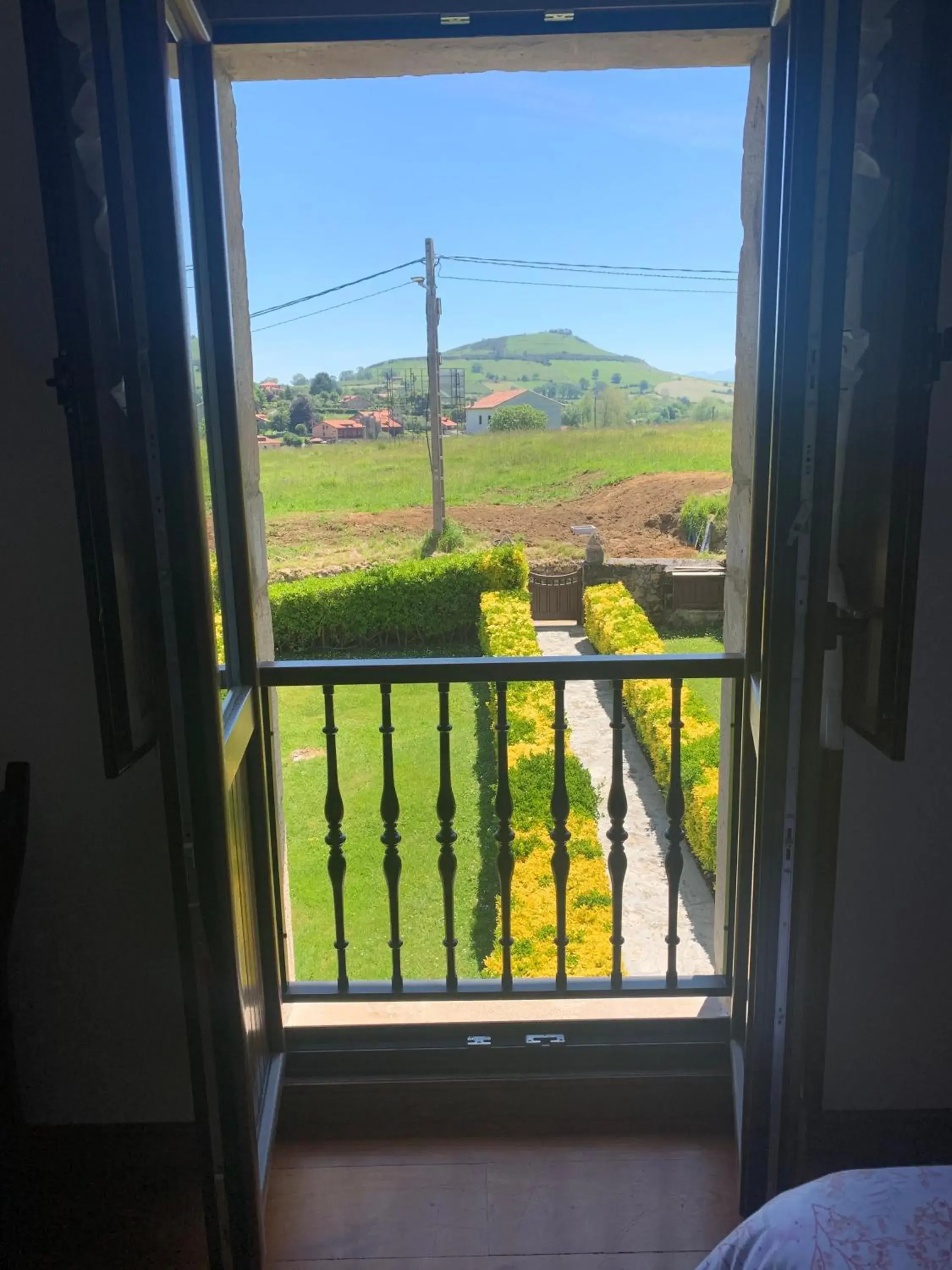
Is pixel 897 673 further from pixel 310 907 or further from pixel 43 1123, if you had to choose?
pixel 310 907

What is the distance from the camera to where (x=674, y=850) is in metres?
2.10

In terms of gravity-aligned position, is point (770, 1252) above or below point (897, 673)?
below

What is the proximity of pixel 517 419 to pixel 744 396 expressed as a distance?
2.24 m

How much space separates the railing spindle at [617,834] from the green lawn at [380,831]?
188 cm

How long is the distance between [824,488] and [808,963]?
63 centimetres

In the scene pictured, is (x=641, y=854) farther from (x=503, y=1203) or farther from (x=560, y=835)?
(x=503, y=1203)

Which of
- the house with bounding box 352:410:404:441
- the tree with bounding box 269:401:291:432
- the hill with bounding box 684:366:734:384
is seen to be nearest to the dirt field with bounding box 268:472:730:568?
the house with bounding box 352:410:404:441

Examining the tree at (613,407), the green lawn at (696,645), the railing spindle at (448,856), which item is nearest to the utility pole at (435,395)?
the tree at (613,407)

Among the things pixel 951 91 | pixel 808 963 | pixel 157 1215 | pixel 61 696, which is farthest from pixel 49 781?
pixel 951 91

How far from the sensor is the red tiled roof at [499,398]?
409 centimetres

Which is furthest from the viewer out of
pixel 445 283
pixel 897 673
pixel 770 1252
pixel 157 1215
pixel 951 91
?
pixel 445 283

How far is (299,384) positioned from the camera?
11.1 feet

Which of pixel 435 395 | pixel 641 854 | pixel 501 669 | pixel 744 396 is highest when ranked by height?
pixel 435 395

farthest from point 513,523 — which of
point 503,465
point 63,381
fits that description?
point 63,381
